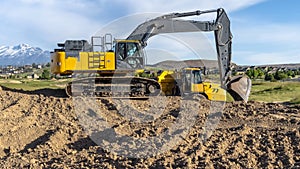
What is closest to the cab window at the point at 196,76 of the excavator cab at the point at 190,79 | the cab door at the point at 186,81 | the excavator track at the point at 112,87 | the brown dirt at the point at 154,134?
the excavator cab at the point at 190,79

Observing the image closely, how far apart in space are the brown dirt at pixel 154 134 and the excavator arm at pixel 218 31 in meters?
2.74

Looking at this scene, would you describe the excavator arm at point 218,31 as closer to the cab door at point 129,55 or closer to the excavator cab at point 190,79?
the cab door at point 129,55

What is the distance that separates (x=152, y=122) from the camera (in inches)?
418

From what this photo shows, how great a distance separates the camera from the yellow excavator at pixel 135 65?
15.1 metres

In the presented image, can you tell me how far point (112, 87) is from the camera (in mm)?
15391

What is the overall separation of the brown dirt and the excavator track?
1.85 metres

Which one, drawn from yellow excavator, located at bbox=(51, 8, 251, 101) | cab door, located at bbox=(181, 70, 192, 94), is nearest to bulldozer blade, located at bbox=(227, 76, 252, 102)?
yellow excavator, located at bbox=(51, 8, 251, 101)

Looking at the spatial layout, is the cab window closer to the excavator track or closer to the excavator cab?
the excavator cab

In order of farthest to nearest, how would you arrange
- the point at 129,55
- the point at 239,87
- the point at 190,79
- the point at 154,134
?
the point at 190,79
the point at 239,87
the point at 129,55
the point at 154,134

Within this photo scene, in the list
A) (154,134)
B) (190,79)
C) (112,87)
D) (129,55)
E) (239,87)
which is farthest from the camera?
(190,79)

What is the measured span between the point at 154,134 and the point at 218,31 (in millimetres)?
8078

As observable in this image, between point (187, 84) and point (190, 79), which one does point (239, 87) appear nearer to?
point (190, 79)

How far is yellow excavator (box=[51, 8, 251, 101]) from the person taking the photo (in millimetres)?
15133

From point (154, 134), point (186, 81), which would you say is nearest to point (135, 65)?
point (186, 81)
